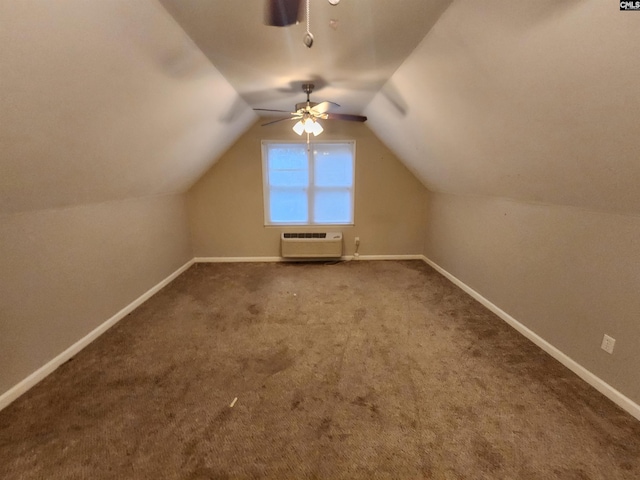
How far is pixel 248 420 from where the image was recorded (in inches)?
70.0

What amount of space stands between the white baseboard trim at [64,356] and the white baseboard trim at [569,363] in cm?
386

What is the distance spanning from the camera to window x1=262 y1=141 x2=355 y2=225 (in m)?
4.78

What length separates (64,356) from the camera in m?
2.31

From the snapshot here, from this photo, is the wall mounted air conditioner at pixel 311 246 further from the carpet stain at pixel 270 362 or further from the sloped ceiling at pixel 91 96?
the carpet stain at pixel 270 362

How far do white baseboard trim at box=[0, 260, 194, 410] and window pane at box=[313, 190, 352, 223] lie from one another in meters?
2.65

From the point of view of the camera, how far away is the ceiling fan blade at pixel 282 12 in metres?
1.14

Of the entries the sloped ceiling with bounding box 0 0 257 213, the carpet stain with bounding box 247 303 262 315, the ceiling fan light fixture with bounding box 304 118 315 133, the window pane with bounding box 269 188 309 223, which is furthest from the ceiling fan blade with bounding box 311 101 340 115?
the window pane with bounding box 269 188 309 223

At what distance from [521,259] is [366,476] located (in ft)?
7.68

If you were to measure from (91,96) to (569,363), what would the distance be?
3.66 meters

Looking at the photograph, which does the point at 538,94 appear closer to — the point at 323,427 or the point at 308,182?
the point at 323,427

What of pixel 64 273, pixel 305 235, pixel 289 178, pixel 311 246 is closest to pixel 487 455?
pixel 64 273

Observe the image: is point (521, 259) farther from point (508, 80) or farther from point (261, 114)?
point (261, 114)

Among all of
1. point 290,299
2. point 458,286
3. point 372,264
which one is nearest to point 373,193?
point 372,264

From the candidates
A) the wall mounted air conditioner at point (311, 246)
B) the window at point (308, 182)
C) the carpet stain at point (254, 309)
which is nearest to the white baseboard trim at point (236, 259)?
the wall mounted air conditioner at point (311, 246)
